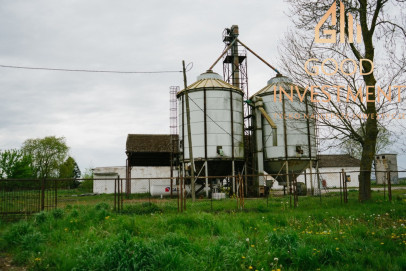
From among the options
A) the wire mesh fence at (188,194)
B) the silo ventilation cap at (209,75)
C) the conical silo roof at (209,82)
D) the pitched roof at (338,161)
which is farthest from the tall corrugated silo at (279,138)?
the pitched roof at (338,161)

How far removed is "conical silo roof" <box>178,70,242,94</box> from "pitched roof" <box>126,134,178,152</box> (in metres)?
5.89

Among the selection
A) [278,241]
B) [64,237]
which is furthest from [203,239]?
[64,237]

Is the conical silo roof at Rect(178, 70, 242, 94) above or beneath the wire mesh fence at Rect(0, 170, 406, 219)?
above

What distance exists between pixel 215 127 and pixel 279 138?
4978mm

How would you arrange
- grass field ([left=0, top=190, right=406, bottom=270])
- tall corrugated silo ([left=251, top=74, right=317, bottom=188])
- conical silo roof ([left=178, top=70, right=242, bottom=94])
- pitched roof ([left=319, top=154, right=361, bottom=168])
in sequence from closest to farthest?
grass field ([left=0, top=190, right=406, bottom=270])
tall corrugated silo ([left=251, top=74, right=317, bottom=188])
conical silo roof ([left=178, top=70, right=242, bottom=94])
pitched roof ([left=319, top=154, right=361, bottom=168])

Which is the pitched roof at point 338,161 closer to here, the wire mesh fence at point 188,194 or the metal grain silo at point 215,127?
the wire mesh fence at point 188,194

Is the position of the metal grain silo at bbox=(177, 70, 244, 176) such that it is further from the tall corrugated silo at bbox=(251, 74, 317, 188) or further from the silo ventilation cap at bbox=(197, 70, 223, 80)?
the tall corrugated silo at bbox=(251, 74, 317, 188)

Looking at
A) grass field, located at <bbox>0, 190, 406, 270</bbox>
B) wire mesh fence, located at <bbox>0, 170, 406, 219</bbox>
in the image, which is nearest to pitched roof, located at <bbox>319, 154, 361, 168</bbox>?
wire mesh fence, located at <bbox>0, 170, 406, 219</bbox>

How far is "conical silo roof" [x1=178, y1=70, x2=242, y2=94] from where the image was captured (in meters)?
24.0

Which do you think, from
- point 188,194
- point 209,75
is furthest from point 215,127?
point 188,194

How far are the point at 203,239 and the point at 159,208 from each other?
6.57 m

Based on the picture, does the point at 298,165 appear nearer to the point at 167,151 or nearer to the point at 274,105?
the point at 274,105

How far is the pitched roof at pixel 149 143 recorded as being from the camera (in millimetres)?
29781

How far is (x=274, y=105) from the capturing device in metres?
24.1
